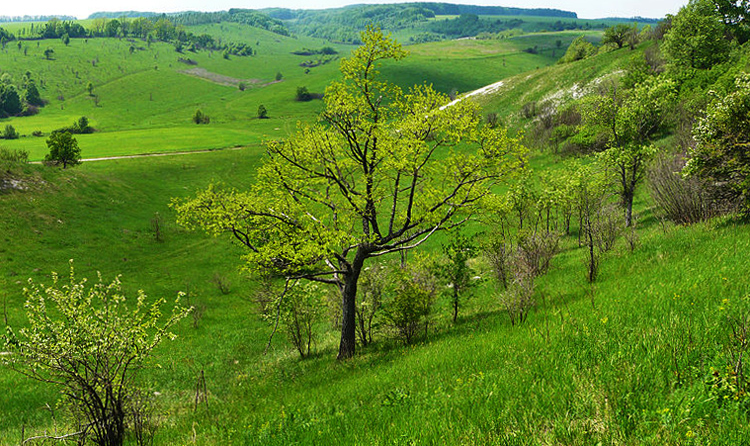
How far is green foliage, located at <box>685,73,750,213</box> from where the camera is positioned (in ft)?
41.9

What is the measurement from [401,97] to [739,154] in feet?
41.1

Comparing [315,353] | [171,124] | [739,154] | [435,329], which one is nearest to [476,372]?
[435,329]

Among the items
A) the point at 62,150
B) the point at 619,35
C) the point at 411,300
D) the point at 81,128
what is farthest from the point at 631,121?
the point at 81,128

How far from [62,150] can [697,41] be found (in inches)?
3541

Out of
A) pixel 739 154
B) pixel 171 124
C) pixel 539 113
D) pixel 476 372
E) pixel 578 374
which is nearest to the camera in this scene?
pixel 578 374

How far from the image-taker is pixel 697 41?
47.1 m

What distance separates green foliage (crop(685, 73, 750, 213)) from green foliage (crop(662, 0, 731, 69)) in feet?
152

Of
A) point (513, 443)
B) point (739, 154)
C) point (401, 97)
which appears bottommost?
point (513, 443)

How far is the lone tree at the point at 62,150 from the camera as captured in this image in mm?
55156

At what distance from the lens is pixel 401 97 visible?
16125 mm

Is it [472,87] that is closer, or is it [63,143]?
[63,143]

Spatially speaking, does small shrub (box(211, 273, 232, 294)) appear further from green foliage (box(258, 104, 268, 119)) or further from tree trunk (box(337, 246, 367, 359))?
green foliage (box(258, 104, 268, 119))

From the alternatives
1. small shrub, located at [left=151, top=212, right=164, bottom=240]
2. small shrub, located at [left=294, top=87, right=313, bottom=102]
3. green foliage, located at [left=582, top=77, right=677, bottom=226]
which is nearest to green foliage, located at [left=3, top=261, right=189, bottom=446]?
green foliage, located at [left=582, top=77, right=677, bottom=226]

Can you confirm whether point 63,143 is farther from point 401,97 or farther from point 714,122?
point 714,122
